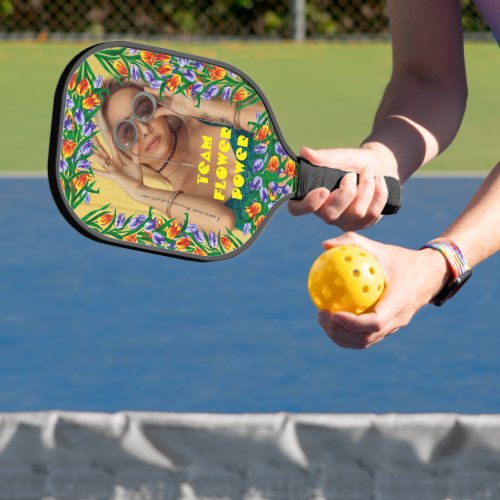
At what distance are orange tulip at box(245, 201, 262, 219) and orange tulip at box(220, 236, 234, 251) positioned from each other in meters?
0.08

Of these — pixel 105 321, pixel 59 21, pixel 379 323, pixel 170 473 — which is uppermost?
pixel 379 323

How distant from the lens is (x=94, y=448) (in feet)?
7.38

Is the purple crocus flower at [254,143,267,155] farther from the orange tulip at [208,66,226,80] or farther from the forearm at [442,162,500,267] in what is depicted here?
the forearm at [442,162,500,267]

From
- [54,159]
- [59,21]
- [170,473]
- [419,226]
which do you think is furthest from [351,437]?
[59,21]

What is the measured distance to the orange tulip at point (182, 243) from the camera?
7.68 ft

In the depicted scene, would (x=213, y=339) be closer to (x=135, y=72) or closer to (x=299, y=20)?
(x=135, y=72)

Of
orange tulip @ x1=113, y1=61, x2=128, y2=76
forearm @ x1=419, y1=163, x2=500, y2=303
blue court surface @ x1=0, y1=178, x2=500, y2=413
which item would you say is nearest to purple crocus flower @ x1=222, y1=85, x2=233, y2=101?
orange tulip @ x1=113, y1=61, x2=128, y2=76

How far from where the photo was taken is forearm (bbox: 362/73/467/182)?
8.32ft

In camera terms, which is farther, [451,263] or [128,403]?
[128,403]

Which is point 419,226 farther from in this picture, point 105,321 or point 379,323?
point 379,323

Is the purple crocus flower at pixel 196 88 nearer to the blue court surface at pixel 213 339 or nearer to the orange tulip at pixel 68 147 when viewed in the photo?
the orange tulip at pixel 68 147

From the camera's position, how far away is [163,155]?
2.37 meters

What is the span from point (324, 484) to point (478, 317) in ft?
9.00

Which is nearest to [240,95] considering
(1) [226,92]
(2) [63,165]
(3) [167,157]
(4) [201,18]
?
(1) [226,92]
